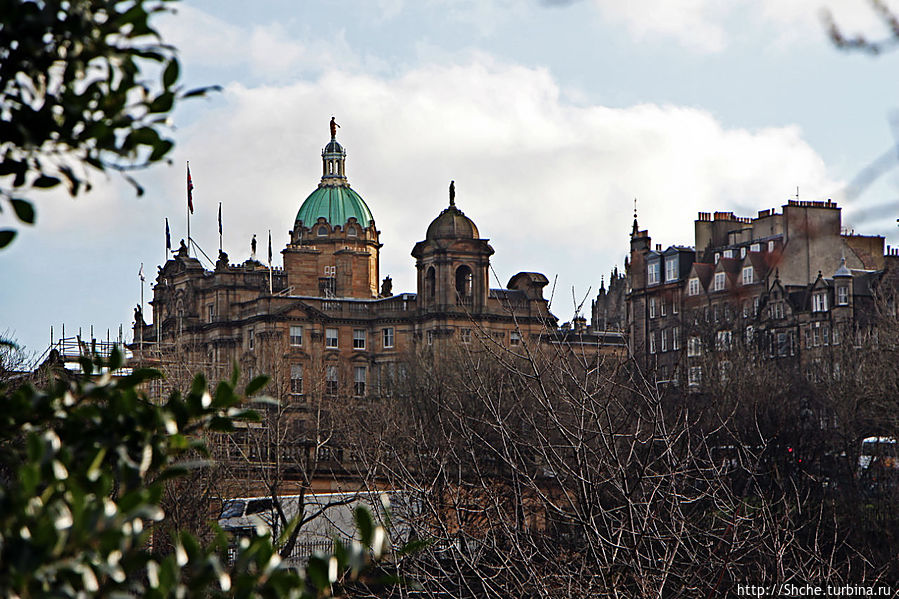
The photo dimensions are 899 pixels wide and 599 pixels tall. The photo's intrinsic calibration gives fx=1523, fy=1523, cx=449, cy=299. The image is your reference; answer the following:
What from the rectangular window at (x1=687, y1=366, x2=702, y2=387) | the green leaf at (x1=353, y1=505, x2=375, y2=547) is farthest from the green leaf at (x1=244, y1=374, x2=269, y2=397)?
the rectangular window at (x1=687, y1=366, x2=702, y2=387)

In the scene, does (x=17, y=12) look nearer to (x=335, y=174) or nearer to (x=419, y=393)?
(x=419, y=393)

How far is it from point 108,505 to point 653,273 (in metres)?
109

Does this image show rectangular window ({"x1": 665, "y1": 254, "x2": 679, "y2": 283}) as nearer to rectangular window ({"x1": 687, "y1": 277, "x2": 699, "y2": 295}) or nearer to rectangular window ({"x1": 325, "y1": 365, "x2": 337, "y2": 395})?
rectangular window ({"x1": 687, "y1": 277, "x2": 699, "y2": 295})

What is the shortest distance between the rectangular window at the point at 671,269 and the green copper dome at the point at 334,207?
3762 cm

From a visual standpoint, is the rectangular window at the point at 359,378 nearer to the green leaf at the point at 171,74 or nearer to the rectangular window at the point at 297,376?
the rectangular window at the point at 297,376

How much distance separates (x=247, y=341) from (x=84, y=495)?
356 feet

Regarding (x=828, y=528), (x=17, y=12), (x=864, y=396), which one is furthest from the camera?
(x=864, y=396)

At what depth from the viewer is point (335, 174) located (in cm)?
14350

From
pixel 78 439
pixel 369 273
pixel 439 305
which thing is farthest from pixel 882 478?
pixel 369 273

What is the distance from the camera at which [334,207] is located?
462ft

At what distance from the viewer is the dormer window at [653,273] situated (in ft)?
369

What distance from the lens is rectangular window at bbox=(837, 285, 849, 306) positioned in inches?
3605

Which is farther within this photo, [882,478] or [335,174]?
[335,174]

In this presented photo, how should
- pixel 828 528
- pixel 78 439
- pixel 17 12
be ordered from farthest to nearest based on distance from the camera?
pixel 828 528 → pixel 78 439 → pixel 17 12
